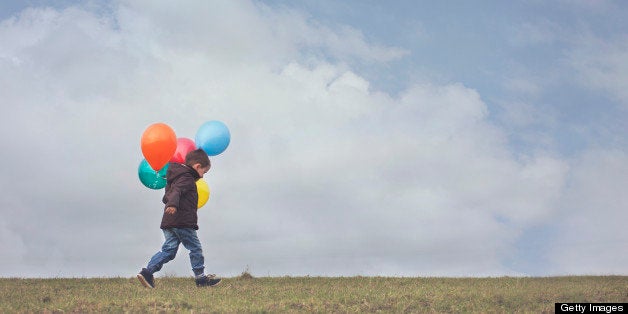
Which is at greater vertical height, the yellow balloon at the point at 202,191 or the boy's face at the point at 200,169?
the boy's face at the point at 200,169

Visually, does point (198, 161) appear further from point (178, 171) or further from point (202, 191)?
point (202, 191)

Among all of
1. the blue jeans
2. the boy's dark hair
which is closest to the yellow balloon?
the boy's dark hair

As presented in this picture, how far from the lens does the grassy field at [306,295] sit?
9102 mm

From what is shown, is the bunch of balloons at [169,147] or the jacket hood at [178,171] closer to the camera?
the jacket hood at [178,171]

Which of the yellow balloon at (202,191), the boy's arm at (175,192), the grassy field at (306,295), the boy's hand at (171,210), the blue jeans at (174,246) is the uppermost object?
the yellow balloon at (202,191)

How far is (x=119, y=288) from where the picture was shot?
459 inches

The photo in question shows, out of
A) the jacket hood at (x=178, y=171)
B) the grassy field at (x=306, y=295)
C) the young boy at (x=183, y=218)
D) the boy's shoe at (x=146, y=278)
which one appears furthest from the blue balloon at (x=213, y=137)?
the grassy field at (x=306, y=295)

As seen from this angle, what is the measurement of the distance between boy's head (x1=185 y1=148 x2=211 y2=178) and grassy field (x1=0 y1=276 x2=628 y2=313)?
220cm

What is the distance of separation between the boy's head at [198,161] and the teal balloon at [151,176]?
87cm

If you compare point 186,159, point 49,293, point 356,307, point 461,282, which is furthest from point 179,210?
point 461,282

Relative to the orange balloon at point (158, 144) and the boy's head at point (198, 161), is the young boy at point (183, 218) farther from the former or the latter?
the orange balloon at point (158, 144)

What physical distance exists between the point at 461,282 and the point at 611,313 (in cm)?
413

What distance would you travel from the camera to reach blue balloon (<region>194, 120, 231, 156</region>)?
40.6 ft

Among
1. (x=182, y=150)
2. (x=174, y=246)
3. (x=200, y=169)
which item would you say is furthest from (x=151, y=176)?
(x=174, y=246)
